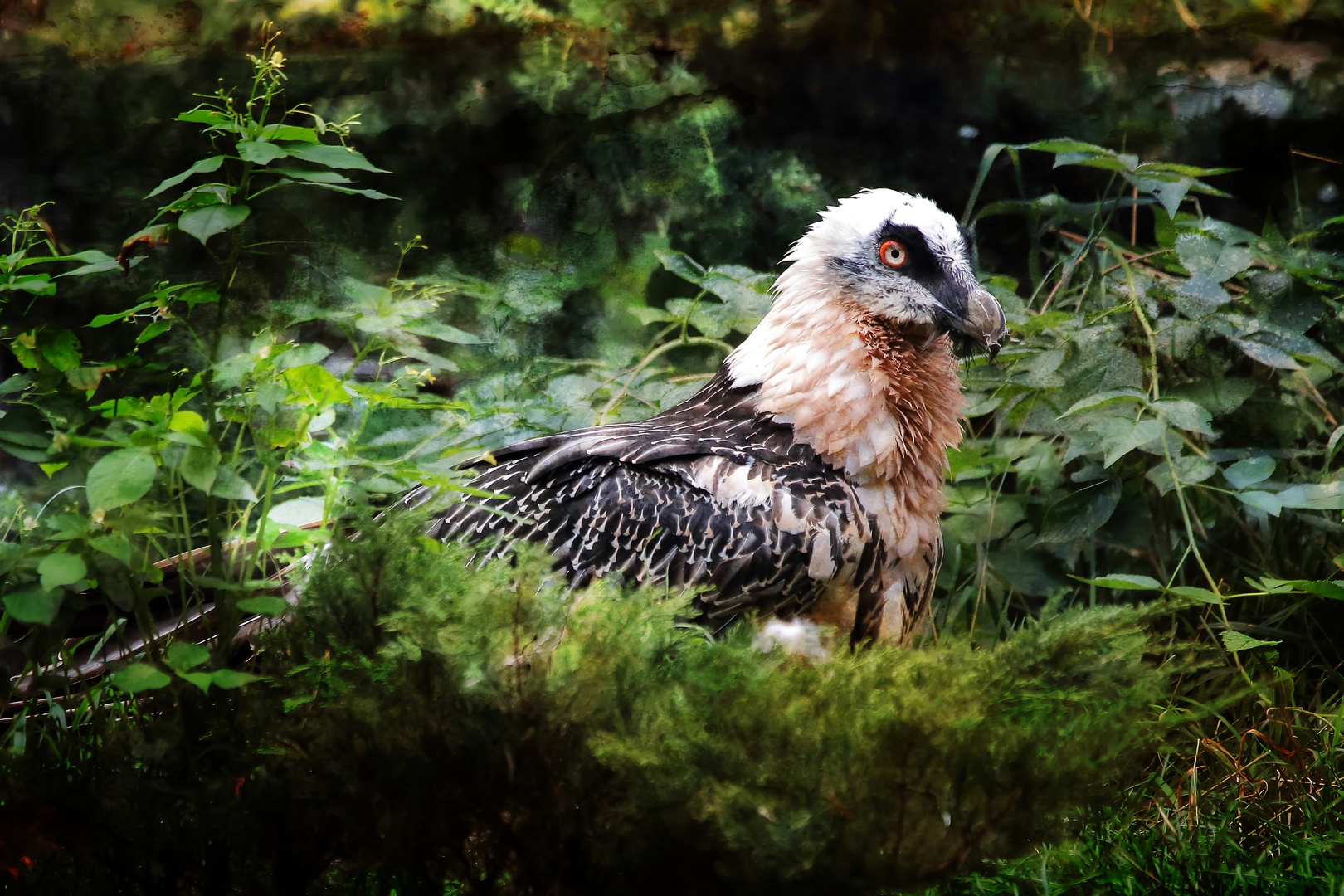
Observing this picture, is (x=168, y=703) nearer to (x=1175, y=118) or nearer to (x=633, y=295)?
(x=633, y=295)

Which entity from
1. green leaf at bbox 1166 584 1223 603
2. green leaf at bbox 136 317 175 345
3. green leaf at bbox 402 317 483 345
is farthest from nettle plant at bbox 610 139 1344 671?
green leaf at bbox 136 317 175 345

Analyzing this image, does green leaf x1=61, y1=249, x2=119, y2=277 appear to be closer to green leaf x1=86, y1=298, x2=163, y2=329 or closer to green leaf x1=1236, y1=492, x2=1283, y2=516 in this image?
green leaf x1=86, y1=298, x2=163, y2=329

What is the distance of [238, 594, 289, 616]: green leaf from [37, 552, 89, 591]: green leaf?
224 millimetres

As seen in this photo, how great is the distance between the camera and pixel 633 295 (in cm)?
423

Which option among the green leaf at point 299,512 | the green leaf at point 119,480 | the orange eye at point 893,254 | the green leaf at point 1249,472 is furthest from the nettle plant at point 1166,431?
the green leaf at point 119,480

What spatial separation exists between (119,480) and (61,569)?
0.15 meters

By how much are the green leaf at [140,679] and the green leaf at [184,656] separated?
23 mm

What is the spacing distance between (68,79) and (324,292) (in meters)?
1.18

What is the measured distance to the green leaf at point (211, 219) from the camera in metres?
1.66

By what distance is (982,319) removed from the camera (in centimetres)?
248

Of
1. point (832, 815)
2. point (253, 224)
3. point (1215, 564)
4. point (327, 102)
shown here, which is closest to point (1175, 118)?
point (1215, 564)

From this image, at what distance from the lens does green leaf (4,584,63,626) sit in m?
1.65

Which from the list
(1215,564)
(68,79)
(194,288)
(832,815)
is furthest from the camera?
(68,79)

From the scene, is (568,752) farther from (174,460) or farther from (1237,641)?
(1237,641)
